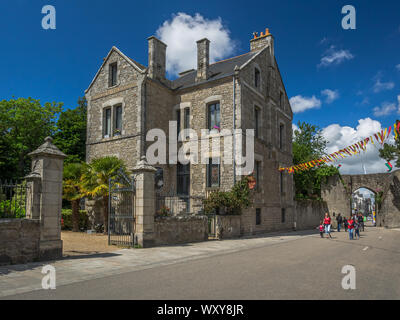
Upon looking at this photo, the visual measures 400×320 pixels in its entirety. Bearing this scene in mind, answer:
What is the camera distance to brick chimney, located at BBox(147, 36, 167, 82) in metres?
20.7

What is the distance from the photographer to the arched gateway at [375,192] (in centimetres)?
3123

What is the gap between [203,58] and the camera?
67.8 feet

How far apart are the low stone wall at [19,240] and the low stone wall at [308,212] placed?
67.4 ft

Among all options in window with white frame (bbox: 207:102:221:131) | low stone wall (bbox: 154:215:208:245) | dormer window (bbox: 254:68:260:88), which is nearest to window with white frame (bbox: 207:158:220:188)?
window with white frame (bbox: 207:102:221:131)

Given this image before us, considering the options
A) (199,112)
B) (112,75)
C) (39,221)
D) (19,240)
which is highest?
(112,75)

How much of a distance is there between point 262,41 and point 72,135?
16824 mm

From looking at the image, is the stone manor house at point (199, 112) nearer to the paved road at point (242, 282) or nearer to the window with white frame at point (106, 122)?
the window with white frame at point (106, 122)

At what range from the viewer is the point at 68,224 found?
63.3 feet

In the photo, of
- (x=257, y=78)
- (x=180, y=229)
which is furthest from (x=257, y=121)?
(x=180, y=229)

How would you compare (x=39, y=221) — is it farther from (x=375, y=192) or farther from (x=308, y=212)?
(x=375, y=192)

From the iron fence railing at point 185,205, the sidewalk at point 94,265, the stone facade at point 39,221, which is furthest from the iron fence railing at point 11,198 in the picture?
the iron fence railing at point 185,205

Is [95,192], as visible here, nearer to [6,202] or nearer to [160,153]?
[160,153]
